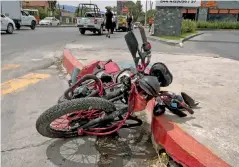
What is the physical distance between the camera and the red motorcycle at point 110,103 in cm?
309

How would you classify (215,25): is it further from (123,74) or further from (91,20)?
(123,74)

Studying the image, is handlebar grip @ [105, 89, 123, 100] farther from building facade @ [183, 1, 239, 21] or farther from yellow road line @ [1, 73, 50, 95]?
building facade @ [183, 1, 239, 21]

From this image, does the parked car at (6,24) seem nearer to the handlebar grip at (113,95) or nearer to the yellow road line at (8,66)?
the yellow road line at (8,66)

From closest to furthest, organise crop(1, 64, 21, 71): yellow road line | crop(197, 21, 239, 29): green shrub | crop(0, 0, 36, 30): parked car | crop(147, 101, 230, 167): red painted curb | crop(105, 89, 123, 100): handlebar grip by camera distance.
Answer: crop(147, 101, 230, 167): red painted curb, crop(105, 89, 123, 100): handlebar grip, crop(1, 64, 21, 71): yellow road line, crop(0, 0, 36, 30): parked car, crop(197, 21, 239, 29): green shrub

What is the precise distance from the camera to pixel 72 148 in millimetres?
3334

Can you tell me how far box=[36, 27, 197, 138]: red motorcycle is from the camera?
309 centimetres

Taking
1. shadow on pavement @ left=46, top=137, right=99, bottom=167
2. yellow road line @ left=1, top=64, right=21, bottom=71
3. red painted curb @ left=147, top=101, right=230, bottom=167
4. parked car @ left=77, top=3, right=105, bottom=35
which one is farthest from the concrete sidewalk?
parked car @ left=77, top=3, right=105, bottom=35

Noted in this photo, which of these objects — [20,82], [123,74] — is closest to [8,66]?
[20,82]

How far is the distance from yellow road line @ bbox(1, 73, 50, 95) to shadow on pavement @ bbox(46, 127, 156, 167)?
100 inches

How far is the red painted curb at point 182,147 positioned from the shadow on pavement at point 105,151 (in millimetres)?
226

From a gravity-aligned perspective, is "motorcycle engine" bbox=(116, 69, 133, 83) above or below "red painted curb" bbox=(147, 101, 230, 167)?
above

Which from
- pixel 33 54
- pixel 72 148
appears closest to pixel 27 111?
A: pixel 72 148

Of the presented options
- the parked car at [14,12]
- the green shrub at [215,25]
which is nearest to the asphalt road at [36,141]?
the parked car at [14,12]

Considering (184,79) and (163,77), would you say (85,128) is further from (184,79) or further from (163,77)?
(184,79)
